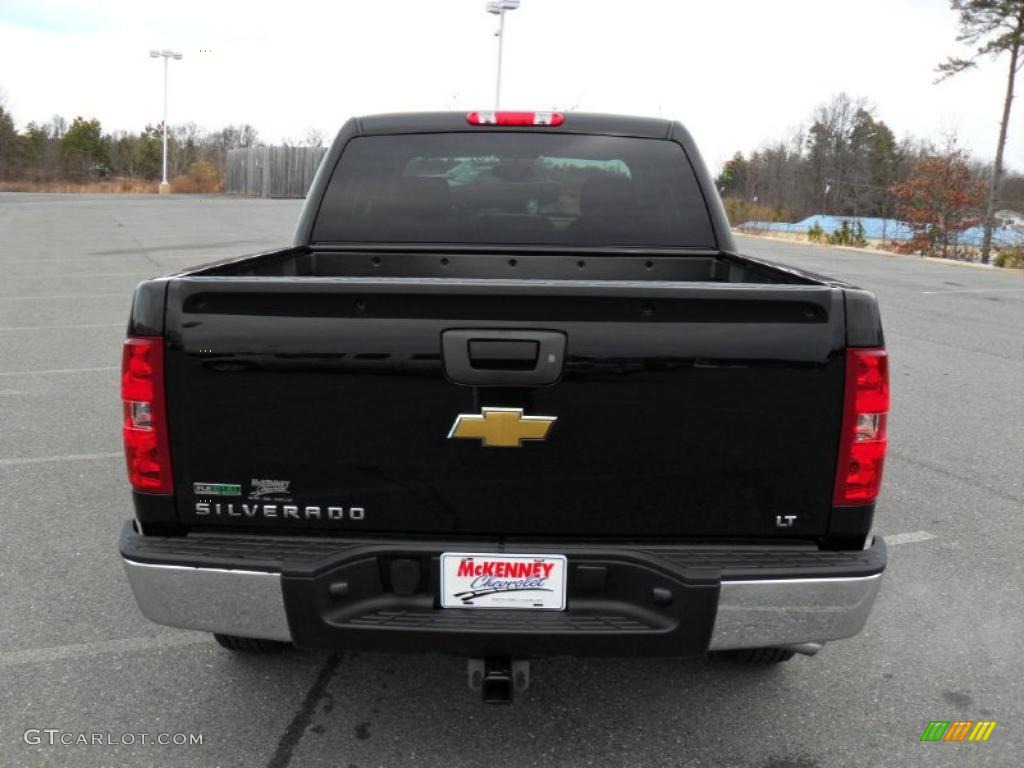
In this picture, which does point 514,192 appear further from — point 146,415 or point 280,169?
point 280,169

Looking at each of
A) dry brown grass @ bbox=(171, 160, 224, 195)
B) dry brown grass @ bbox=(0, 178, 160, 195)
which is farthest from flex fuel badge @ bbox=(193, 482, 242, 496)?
dry brown grass @ bbox=(0, 178, 160, 195)

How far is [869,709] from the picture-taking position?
2.99m

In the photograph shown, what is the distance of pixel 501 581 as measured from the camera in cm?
234

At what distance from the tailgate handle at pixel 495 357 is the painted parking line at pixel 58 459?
3883 mm

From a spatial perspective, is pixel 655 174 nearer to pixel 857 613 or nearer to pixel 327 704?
pixel 857 613

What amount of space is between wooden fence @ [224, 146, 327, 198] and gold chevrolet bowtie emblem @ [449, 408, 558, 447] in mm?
47771

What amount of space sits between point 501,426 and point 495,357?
0.60 ft

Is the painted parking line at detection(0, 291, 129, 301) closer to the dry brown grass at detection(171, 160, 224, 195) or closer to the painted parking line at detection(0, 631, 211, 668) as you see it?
the painted parking line at detection(0, 631, 211, 668)

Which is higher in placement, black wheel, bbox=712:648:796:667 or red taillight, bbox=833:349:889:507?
red taillight, bbox=833:349:889:507

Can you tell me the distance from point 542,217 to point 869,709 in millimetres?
2400

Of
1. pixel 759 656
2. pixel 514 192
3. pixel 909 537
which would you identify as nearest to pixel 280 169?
pixel 514 192

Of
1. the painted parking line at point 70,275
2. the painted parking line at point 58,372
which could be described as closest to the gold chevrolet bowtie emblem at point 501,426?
the painted parking line at point 58,372

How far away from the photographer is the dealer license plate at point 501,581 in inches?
91.4

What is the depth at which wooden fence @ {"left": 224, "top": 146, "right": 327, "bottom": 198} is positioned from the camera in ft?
160
